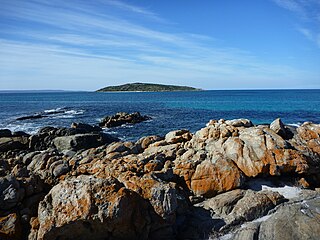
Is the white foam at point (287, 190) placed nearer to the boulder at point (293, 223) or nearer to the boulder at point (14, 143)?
the boulder at point (293, 223)

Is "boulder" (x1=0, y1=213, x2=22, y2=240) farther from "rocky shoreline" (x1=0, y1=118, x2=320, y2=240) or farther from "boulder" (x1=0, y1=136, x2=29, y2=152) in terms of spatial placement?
"boulder" (x1=0, y1=136, x2=29, y2=152)

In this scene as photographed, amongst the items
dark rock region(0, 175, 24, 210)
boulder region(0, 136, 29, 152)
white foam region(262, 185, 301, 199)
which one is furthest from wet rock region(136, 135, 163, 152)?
boulder region(0, 136, 29, 152)

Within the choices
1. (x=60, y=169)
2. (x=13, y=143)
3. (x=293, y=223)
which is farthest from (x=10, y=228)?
(x=13, y=143)

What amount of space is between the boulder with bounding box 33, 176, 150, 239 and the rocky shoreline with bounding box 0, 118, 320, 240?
0.13 ft

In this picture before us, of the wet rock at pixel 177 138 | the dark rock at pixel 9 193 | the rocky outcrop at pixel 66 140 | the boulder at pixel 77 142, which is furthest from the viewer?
the rocky outcrop at pixel 66 140

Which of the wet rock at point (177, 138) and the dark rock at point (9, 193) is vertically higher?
the wet rock at point (177, 138)

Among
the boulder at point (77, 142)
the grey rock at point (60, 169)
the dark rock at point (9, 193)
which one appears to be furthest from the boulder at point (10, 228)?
the boulder at point (77, 142)

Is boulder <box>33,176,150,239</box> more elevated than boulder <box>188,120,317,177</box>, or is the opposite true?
boulder <box>188,120,317,177</box>

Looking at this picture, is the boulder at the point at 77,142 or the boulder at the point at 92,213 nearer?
the boulder at the point at 92,213

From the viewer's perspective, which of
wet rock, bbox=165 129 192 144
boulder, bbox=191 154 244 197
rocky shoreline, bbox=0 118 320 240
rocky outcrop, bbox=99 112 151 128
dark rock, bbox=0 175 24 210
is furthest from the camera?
rocky outcrop, bbox=99 112 151 128

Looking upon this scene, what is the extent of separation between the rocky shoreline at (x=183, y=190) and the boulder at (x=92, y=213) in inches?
1.5

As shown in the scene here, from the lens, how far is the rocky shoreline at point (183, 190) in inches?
453

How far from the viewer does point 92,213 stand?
36.9 feet

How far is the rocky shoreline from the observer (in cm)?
1152
